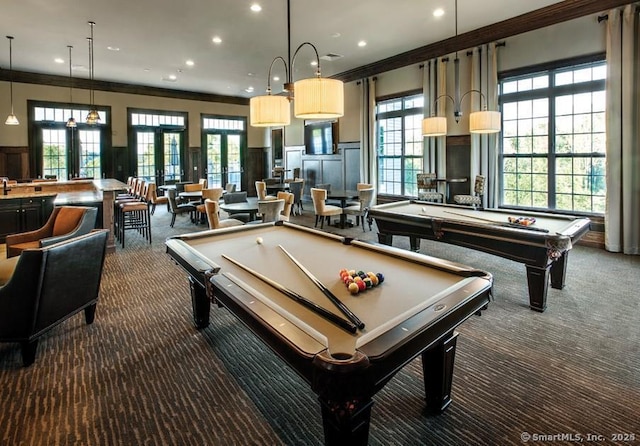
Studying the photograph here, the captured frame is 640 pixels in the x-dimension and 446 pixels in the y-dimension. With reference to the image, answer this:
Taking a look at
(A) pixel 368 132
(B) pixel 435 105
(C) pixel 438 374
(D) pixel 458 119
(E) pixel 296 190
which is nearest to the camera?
(C) pixel 438 374

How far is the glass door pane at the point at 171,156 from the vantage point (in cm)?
1258

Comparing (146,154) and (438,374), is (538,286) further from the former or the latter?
(146,154)

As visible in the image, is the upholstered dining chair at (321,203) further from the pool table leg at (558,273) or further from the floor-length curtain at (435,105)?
A: the pool table leg at (558,273)

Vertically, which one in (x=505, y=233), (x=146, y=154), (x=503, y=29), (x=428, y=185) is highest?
(x=503, y=29)

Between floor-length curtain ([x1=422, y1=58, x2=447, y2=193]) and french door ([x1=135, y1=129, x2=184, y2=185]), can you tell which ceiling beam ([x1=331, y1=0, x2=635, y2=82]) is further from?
french door ([x1=135, y1=129, x2=184, y2=185])

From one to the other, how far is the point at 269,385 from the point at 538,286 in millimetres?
2654

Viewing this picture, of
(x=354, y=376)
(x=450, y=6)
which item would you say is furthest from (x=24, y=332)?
(x=450, y=6)

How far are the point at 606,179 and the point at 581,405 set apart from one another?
496cm

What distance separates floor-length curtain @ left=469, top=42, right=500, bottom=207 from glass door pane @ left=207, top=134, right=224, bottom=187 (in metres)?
9.14

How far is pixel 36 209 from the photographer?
5898 millimetres

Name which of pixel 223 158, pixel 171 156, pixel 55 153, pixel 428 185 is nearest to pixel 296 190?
pixel 428 185


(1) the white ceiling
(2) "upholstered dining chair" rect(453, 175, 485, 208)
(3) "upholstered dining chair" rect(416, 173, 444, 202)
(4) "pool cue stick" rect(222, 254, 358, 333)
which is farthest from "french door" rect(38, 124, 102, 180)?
(4) "pool cue stick" rect(222, 254, 358, 333)

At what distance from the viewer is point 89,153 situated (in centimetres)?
1121

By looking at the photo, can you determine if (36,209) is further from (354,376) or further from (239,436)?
(354,376)
